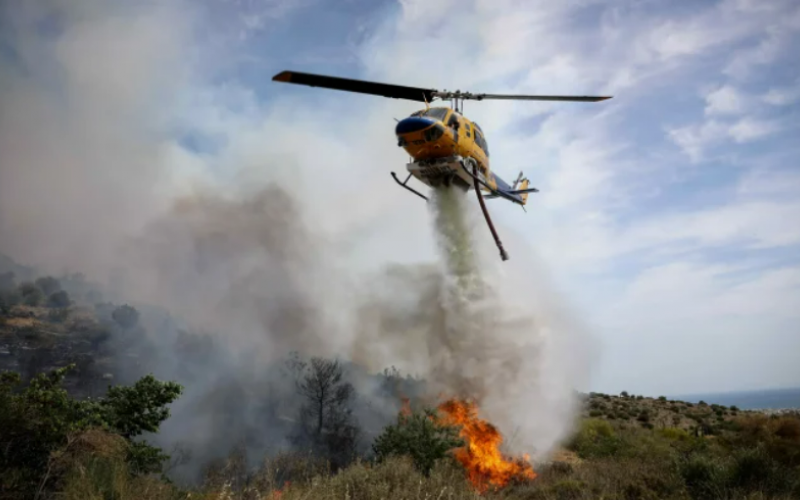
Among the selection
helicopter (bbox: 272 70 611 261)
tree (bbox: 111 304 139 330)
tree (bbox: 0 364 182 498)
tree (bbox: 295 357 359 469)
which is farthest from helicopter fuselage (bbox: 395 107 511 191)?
tree (bbox: 111 304 139 330)

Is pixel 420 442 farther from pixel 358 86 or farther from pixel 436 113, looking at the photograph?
pixel 358 86

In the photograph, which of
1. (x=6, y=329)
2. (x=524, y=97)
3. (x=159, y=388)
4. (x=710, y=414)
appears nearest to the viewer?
(x=159, y=388)

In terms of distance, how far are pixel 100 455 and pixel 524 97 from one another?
660 inches

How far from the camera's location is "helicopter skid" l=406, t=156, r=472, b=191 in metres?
17.8

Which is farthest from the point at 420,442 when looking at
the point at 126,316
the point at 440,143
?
the point at 126,316

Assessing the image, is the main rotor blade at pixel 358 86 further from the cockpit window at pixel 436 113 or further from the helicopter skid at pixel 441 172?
the helicopter skid at pixel 441 172

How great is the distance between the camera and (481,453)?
19812mm

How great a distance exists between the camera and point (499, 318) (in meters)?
22.5

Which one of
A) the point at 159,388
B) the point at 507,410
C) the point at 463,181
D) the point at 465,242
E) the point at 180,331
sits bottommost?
the point at 507,410

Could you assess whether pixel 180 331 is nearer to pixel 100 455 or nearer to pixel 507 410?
pixel 507 410

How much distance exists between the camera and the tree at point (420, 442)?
15109mm

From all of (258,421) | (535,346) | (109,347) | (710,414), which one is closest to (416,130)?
(535,346)

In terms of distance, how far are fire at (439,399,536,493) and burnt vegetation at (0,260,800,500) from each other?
1040 millimetres

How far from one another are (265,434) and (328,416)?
756 cm
